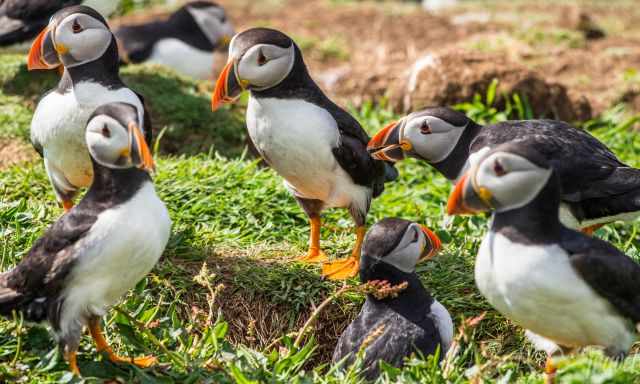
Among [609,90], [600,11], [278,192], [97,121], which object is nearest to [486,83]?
[609,90]

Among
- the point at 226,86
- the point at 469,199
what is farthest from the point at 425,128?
the point at 469,199

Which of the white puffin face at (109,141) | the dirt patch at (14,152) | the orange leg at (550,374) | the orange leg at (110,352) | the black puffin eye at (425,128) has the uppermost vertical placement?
the white puffin face at (109,141)

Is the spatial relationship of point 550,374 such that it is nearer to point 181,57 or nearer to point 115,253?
point 115,253

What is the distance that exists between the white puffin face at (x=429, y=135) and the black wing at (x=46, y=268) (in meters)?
2.24

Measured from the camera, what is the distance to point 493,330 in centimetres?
568

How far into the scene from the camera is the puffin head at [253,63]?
18.9ft

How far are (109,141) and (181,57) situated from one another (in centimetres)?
664

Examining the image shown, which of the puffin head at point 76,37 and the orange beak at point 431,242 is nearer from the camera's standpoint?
the orange beak at point 431,242

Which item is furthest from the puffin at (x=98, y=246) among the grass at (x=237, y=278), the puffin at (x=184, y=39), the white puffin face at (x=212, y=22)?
the white puffin face at (x=212, y=22)

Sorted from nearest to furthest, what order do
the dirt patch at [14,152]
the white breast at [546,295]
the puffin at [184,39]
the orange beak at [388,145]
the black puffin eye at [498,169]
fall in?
1. the white breast at [546,295]
2. the black puffin eye at [498,169]
3. the orange beak at [388,145]
4. the dirt patch at [14,152]
5. the puffin at [184,39]

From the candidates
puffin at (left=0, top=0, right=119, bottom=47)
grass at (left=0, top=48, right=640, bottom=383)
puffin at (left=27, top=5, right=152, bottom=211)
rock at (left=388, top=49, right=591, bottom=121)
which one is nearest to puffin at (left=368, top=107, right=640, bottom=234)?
grass at (left=0, top=48, right=640, bottom=383)

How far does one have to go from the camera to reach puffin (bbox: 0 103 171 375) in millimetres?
4566

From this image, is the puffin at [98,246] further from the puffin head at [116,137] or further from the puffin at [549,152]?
the puffin at [549,152]

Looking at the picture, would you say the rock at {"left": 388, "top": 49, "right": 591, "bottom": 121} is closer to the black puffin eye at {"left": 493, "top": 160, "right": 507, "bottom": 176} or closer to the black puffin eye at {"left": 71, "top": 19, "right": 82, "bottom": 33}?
the black puffin eye at {"left": 71, "top": 19, "right": 82, "bottom": 33}
